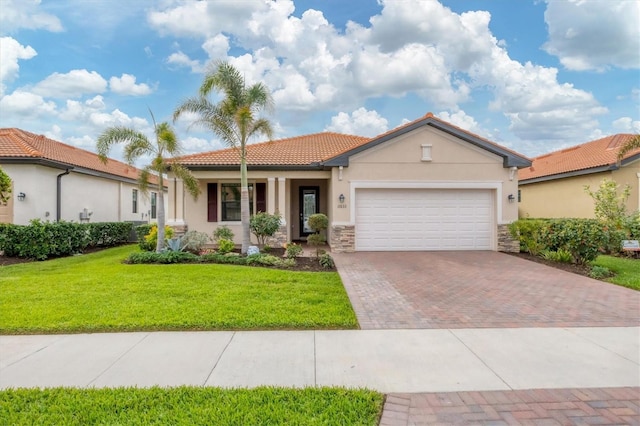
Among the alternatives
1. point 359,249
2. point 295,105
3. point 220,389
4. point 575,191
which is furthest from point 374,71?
point 220,389

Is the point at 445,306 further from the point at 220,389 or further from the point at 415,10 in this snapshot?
the point at 415,10

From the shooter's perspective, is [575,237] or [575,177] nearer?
[575,237]

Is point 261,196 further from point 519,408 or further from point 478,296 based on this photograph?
point 519,408

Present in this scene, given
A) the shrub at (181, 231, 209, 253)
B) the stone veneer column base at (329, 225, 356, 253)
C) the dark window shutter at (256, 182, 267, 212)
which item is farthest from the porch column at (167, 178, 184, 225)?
the stone veneer column base at (329, 225, 356, 253)

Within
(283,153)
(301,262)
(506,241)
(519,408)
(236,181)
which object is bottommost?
(519,408)

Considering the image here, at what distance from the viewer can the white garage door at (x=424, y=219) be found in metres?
13.7

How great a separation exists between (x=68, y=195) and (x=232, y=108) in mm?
10251

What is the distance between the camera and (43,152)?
1508cm

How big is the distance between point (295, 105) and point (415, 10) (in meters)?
8.56

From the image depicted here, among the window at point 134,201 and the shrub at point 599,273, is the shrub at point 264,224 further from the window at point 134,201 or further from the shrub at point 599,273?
the window at point 134,201

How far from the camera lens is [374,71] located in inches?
613

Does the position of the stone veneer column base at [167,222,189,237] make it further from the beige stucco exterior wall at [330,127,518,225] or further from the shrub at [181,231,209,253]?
the beige stucco exterior wall at [330,127,518,225]

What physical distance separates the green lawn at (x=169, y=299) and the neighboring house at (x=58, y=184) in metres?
5.48

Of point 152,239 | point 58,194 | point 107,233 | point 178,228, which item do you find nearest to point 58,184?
point 58,194
